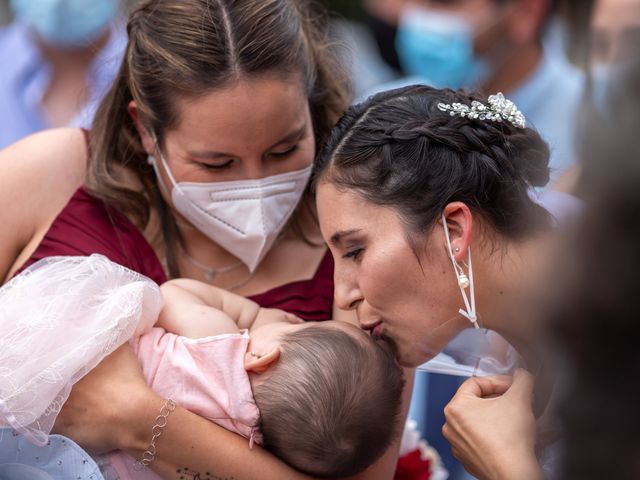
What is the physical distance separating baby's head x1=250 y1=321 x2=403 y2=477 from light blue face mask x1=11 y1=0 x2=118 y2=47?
11.2 feet

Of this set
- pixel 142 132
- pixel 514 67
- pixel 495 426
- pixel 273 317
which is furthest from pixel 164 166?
pixel 514 67

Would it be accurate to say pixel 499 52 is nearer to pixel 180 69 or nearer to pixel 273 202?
pixel 273 202

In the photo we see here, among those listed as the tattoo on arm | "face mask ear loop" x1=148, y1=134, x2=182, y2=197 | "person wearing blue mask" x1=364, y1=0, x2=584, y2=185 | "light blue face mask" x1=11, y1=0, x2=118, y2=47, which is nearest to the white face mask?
"face mask ear loop" x1=148, y1=134, x2=182, y2=197

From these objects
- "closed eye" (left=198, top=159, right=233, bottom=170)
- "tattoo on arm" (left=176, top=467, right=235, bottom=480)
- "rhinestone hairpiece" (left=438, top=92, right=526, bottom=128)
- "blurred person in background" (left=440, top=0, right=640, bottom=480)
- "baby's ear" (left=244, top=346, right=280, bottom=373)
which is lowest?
"tattoo on arm" (left=176, top=467, right=235, bottom=480)

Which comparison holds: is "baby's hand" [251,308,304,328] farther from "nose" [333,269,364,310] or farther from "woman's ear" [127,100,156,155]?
"woman's ear" [127,100,156,155]

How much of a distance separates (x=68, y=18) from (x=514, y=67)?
2387 mm

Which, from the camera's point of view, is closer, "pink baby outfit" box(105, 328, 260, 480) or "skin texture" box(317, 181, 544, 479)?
"skin texture" box(317, 181, 544, 479)

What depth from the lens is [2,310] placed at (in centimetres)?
258

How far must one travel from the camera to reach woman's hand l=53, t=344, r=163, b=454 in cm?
263

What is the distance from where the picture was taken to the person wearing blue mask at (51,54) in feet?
17.5

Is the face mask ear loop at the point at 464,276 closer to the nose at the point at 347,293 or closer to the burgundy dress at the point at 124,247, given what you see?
the nose at the point at 347,293

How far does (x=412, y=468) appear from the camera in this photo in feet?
10.8

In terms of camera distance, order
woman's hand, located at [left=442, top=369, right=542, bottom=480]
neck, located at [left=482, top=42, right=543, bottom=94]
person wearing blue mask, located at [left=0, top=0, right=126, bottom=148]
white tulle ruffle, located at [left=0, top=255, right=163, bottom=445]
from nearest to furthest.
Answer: woman's hand, located at [left=442, top=369, right=542, bottom=480]
white tulle ruffle, located at [left=0, top=255, right=163, bottom=445]
neck, located at [left=482, top=42, right=543, bottom=94]
person wearing blue mask, located at [left=0, top=0, right=126, bottom=148]

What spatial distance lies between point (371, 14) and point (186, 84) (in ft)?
15.9
